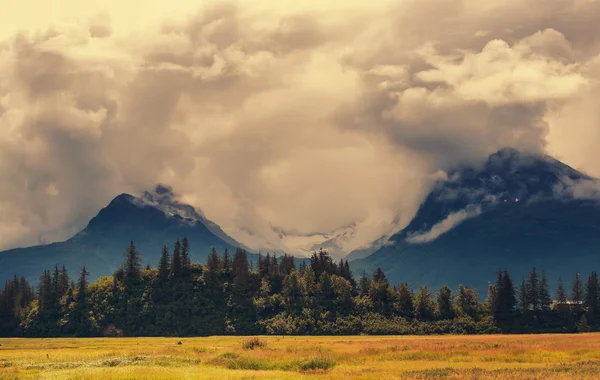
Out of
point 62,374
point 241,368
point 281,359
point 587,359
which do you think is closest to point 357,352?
point 281,359

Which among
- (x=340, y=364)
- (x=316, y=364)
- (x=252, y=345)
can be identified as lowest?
(x=340, y=364)

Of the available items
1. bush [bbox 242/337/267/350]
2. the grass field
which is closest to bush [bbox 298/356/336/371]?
the grass field

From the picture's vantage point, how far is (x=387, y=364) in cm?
8969

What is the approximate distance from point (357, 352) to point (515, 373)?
129ft

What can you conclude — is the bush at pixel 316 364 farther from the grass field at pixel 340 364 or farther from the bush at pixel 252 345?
the bush at pixel 252 345

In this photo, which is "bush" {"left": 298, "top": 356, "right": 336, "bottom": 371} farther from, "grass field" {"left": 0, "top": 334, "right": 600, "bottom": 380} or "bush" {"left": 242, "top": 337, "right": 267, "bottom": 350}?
"bush" {"left": 242, "top": 337, "right": 267, "bottom": 350}

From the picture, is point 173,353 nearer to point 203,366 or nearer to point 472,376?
point 203,366

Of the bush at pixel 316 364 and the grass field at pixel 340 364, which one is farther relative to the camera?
the bush at pixel 316 364

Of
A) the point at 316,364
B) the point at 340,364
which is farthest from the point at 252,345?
the point at 316,364

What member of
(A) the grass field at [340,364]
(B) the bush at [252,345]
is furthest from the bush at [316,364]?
(B) the bush at [252,345]

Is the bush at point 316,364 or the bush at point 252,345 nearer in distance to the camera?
the bush at point 316,364

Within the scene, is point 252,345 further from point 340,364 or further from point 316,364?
point 316,364

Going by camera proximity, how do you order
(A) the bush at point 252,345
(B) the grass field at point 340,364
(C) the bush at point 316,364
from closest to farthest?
(B) the grass field at point 340,364 < (C) the bush at point 316,364 < (A) the bush at point 252,345

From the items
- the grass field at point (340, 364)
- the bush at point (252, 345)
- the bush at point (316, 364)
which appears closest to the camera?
the grass field at point (340, 364)
